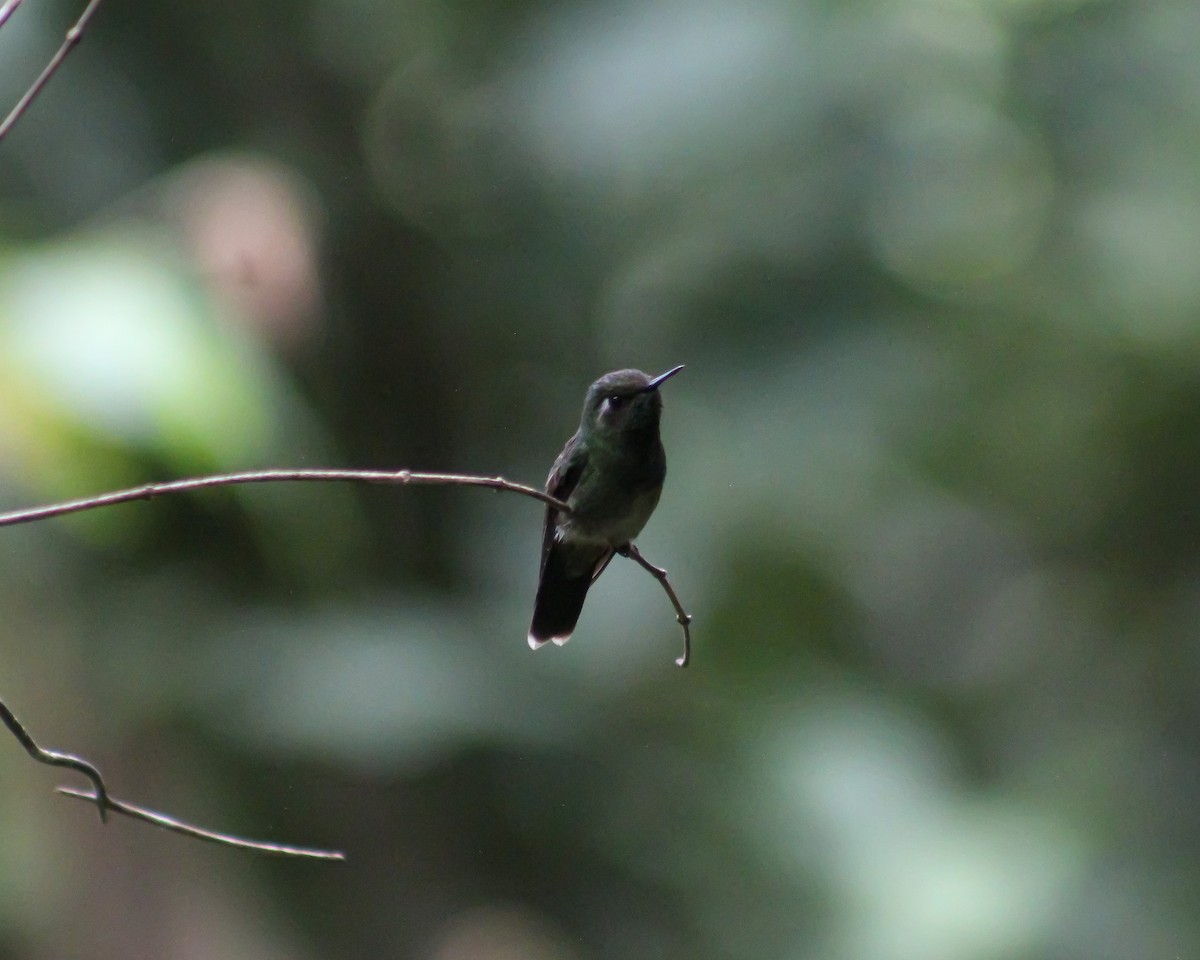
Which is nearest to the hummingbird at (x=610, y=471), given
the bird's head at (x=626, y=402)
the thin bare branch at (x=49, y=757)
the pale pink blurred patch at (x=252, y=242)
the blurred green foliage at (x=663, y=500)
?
the bird's head at (x=626, y=402)

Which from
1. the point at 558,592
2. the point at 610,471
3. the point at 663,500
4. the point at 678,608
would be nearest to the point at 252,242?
the point at 663,500

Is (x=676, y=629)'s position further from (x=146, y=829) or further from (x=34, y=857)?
(x=34, y=857)

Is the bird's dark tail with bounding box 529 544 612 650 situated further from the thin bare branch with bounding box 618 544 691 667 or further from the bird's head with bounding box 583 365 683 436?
the thin bare branch with bounding box 618 544 691 667

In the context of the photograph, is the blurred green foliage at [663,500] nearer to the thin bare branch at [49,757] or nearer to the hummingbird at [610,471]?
the hummingbird at [610,471]

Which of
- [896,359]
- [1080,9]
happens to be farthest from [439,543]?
[1080,9]

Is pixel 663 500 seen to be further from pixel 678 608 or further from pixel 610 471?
pixel 678 608

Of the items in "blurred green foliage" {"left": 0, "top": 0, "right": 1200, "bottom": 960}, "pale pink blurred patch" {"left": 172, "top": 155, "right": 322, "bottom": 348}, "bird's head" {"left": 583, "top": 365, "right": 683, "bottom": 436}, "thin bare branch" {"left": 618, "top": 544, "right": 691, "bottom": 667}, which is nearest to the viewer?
"thin bare branch" {"left": 618, "top": 544, "right": 691, "bottom": 667}

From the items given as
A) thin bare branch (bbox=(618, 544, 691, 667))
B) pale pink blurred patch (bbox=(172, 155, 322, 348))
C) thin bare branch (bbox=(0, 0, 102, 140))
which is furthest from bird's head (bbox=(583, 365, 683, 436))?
pale pink blurred patch (bbox=(172, 155, 322, 348))
